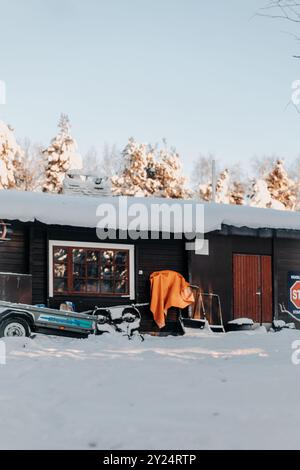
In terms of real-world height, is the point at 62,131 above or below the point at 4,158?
above

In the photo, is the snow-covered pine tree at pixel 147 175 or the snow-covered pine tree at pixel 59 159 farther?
the snow-covered pine tree at pixel 147 175

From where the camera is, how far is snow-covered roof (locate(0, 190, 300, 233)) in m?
13.5

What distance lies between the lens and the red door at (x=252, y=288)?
16.2 meters

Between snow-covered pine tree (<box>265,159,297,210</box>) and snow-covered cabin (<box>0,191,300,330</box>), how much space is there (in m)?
28.7

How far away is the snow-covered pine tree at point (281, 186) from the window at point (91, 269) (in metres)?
31.1

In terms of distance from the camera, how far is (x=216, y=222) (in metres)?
15.0

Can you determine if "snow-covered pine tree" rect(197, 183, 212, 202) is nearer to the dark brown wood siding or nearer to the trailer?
the dark brown wood siding

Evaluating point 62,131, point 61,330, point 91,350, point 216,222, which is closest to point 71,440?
point 91,350

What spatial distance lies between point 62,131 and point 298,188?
17.8 metres

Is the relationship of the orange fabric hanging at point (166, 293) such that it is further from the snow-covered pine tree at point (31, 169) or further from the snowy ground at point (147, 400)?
the snow-covered pine tree at point (31, 169)

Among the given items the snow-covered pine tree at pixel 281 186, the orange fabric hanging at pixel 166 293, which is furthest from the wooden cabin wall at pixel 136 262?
the snow-covered pine tree at pixel 281 186

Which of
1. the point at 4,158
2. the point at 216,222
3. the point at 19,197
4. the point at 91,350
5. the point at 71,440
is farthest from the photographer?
the point at 4,158

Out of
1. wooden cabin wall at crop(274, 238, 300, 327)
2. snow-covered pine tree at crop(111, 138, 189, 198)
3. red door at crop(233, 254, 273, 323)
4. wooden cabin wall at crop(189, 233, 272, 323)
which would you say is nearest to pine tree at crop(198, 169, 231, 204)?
snow-covered pine tree at crop(111, 138, 189, 198)
